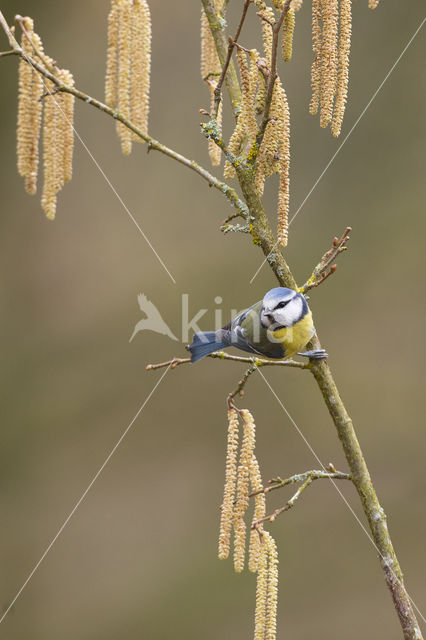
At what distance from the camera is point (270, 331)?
2.78ft

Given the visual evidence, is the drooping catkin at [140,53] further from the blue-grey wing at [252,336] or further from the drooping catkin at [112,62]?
the blue-grey wing at [252,336]

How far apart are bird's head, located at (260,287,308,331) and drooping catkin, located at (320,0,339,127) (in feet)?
0.61

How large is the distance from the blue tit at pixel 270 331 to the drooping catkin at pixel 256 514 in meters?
0.12

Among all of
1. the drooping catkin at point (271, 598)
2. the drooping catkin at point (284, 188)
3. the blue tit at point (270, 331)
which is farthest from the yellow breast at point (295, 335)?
the drooping catkin at point (271, 598)

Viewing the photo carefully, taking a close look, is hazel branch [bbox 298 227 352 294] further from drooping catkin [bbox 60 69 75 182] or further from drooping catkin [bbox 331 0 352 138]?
drooping catkin [bbox 60 69 75 182]

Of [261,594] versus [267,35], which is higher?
[267,35]

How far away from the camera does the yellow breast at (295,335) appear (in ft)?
2.42

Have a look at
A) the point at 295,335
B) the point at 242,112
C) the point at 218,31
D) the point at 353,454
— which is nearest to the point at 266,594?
the point at 353,454

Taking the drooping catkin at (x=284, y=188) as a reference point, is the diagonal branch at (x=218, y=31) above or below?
above

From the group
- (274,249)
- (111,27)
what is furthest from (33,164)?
(274,249)

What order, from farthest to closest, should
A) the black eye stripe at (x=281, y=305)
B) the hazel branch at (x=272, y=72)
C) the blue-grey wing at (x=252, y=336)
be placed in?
1. the blue-grey wing at (x=252, y=336)
2. the black eye stripe at (x=281, y=305)
3. the hazel branch at (x=272, y=72)

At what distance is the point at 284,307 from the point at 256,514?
24 centimetres

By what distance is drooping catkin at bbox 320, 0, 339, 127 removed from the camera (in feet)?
1.96

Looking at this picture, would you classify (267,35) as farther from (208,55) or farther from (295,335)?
(295,335)
